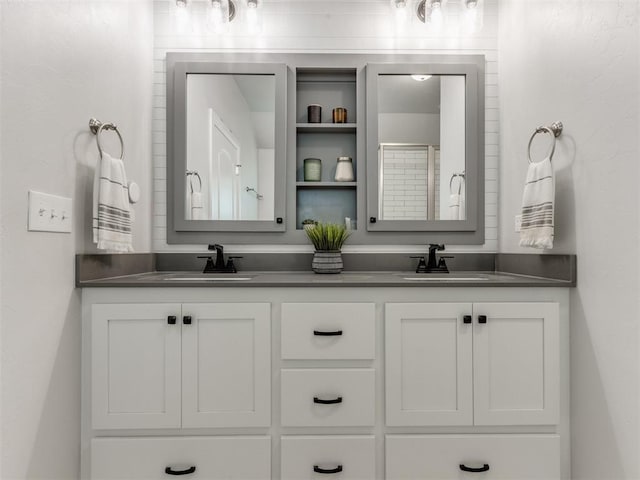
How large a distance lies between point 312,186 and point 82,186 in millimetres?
1067

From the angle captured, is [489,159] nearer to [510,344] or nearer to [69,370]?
[510,344]

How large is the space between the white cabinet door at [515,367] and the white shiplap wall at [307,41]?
0.67 m

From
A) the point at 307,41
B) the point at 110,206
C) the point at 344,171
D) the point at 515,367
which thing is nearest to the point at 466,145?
the point at 344,171

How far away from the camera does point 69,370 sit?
141cm

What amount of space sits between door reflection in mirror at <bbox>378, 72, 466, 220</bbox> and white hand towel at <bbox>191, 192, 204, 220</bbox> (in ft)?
3.12

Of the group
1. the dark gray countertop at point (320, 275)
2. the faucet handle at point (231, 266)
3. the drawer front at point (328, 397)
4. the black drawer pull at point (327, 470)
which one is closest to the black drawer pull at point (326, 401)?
the drawer front at point (328, 397)

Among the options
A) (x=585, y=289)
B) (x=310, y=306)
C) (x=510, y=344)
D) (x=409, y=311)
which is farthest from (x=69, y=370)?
(x=585, y=289)

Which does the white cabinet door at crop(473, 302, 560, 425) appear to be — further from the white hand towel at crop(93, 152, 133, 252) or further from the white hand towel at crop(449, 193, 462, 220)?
the white hand towel at crop(93, 152, 133, 252)

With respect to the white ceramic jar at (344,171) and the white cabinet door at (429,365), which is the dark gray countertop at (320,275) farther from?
the white ceramic jar at (344,171)

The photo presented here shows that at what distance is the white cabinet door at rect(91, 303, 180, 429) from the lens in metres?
1.45

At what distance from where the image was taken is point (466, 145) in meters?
2.11

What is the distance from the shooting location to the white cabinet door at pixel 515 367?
1.48 metres

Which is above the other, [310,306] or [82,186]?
[82,186]

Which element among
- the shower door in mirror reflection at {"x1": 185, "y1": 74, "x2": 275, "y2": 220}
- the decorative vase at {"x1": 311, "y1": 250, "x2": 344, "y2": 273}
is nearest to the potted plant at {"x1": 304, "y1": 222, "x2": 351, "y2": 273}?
the decorative vase at {"x1": 311, "y1": 250, "x2": 344, "y2": 273}
